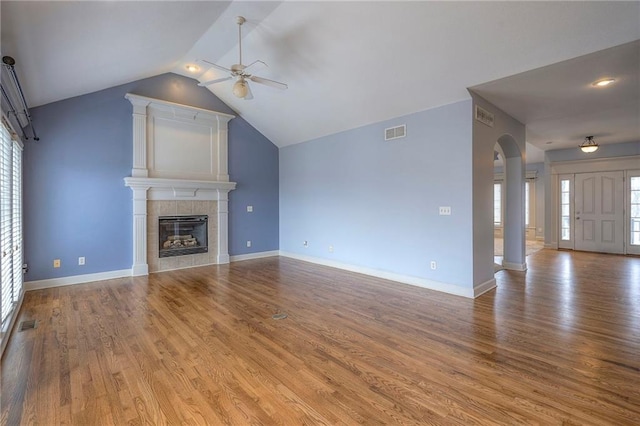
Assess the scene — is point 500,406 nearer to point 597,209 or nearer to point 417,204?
point 417,204

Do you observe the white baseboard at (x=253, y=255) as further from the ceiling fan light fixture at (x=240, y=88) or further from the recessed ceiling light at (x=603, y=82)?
the recessed ceiling light at (x=603, y=82)

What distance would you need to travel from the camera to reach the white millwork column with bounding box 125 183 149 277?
5406mm

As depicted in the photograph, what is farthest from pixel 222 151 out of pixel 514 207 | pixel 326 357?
pixel 514 207

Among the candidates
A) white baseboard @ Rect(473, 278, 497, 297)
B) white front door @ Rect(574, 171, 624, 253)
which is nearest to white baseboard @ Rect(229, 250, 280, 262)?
white baseboard @ Rect(473, 278, 497, 297)

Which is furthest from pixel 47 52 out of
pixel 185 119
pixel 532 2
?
pixel 532 2

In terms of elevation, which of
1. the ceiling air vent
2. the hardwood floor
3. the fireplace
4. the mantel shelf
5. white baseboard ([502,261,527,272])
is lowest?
the hardwood floor

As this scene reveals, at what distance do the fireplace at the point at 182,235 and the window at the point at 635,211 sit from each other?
403 inches

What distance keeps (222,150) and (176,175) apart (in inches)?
44.5

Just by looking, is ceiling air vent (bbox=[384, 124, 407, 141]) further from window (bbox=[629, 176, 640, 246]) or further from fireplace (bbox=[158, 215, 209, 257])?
window (bbox=[629, 176, 640, 246])

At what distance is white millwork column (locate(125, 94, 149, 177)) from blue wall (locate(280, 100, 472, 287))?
3.15 metres

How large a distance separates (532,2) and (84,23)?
4164 millimetres

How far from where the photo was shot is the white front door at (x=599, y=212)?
24.7ft

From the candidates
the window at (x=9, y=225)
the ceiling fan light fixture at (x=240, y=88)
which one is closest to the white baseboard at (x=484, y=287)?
the ceiling fan light fixture at (x=240, y=88)

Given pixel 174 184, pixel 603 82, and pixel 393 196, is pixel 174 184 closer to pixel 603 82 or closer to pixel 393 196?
pixel 393 196
